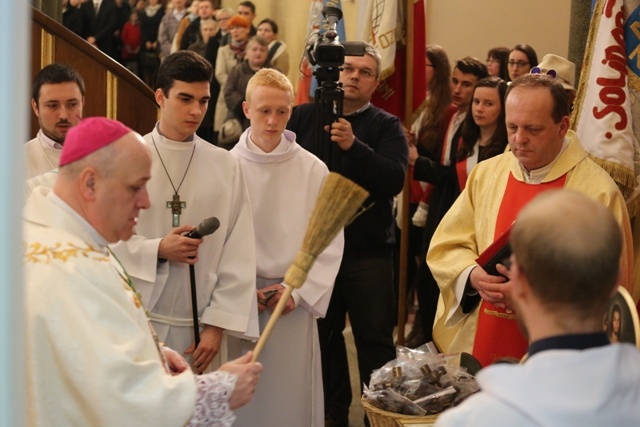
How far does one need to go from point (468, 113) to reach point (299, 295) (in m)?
1.72

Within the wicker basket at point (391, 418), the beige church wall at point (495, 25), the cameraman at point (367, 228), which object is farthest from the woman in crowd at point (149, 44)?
the wicker basket at point (391, 418)

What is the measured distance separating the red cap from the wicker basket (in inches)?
49.4

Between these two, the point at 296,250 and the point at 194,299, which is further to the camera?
the point at 296,250

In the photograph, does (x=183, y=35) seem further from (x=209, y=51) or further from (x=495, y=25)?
(x=495, y=25)

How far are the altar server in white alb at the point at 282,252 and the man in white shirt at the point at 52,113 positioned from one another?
0.76m

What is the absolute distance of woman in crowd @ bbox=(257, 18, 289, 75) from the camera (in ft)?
29.1

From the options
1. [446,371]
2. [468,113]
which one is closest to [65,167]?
[446,371]

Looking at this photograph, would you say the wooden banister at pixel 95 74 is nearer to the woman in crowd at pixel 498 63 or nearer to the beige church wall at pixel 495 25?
the woman in crowd at pixel 498 63

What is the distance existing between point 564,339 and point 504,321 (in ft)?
6.04

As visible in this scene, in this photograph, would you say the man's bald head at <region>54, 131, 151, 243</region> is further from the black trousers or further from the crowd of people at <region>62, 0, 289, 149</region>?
the crowd of people at <region>62, 0, 289, 149</region>

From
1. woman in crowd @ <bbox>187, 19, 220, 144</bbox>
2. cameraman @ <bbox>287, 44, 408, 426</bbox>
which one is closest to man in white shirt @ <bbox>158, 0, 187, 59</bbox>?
woman in crowd @ <bbox>187, 19, 220, 144</bbox>

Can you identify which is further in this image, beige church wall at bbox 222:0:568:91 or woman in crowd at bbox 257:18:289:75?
beige church wall at bbox 222:0:568:91

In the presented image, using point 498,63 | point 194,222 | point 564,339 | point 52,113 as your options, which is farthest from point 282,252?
point 498,63

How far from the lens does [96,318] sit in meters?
2.44
